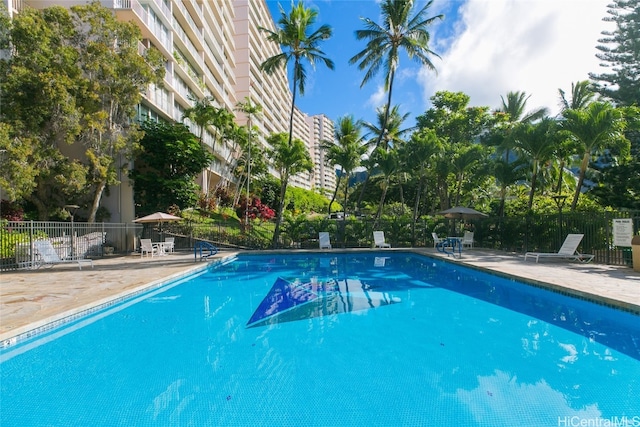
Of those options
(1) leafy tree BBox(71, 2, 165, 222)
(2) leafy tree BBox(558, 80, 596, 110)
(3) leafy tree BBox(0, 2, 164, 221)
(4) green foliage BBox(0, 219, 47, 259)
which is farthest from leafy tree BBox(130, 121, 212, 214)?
(2) leafy tree BBox(558, 80, 596, 110)

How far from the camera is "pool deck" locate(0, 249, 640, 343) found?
18.3 ft

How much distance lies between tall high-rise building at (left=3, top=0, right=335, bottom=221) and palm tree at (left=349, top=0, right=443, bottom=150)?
9.20 meters

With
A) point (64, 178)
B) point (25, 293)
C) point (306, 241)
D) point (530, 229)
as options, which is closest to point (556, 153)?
point (530, 229)

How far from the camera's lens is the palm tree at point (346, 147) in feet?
69.4

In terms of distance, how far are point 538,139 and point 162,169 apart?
807 inches

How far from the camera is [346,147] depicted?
21969mm

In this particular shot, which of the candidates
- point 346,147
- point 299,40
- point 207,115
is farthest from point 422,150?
point 207,115

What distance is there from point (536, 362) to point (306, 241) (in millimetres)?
15288

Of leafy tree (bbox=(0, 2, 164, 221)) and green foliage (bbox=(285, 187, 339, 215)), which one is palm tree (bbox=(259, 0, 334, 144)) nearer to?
leafy tree (bbox=(0, 2, 164, 221))

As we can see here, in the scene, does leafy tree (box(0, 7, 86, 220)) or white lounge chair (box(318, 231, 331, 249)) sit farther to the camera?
white lounge chair (box(318, 231, 331, 249))

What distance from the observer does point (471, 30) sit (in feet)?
43.8

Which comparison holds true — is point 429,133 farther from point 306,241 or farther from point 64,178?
point 64,178

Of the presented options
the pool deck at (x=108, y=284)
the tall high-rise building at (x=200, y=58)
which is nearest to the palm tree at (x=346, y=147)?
the tall high-rise building at (x=200, y=58)

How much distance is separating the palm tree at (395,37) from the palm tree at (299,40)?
2.47 metres
